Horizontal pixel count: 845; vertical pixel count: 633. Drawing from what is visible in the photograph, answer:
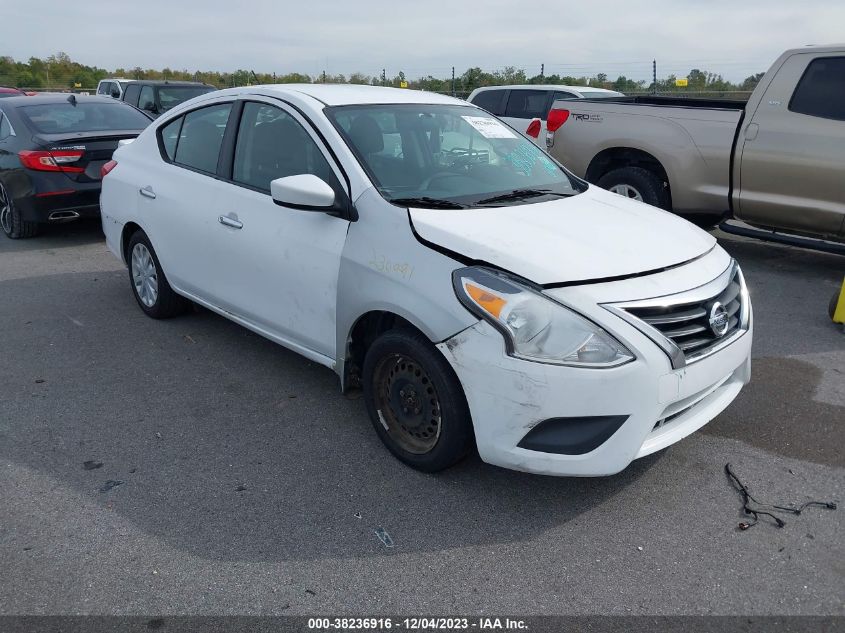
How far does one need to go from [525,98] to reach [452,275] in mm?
10645

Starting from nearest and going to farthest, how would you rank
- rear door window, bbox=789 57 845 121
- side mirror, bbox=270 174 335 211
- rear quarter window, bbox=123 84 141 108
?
side mirror, bbox=270 174 335 211 < rear door window, bbox=789 57 845 121 < rear quarter window, bbox=123 84 141 108

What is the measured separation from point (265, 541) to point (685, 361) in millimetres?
1874

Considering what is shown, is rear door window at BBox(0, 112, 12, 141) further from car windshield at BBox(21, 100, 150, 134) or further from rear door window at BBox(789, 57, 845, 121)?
rear door window at BBox(789, 57, 845, 121)

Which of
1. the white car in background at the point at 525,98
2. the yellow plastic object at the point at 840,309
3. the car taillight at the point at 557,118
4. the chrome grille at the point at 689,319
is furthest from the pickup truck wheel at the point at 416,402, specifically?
the white car in background at the point at 525,98

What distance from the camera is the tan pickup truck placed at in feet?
21.8

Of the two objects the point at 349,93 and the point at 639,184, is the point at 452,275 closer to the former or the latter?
the point at 349,93

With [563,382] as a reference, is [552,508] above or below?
below

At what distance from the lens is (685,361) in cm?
306

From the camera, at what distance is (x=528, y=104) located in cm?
1300

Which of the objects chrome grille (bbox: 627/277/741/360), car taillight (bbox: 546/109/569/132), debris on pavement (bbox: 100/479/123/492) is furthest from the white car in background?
debris on pavement (bbox: 100/479/123/492)

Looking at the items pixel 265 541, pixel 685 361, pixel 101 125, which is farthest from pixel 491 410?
pixel 101 125

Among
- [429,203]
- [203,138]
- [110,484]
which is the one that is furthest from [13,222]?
[429,203]

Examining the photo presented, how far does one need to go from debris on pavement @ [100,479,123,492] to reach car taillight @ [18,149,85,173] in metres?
5.51

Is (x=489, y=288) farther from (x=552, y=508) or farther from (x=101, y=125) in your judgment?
(x=101, y=125)
